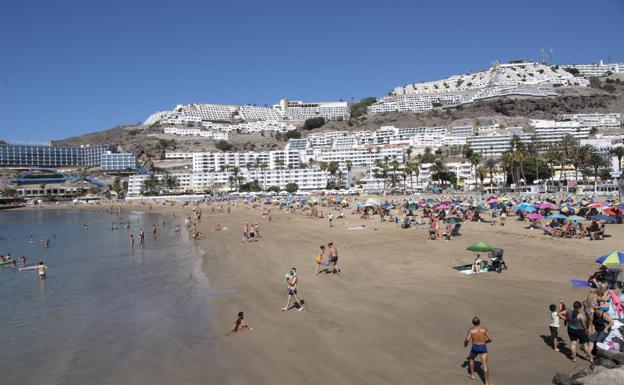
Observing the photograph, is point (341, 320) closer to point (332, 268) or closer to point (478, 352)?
point (478, 352)

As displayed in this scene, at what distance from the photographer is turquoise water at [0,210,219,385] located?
28.7 feet

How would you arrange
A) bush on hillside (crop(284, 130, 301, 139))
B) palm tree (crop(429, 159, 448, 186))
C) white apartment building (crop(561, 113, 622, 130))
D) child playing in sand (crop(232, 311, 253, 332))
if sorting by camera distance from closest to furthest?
child playing in sand (crop(232, 311, 253, 332)) → palm tree (crop(429, 159, 448, 186)) → white apartment building (crop(561, 113, 622, 130)) → bush on hillside (crop(284, 130, 301, 139))

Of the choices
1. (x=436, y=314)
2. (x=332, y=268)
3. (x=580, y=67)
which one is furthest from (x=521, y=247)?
(x=580, y=67)

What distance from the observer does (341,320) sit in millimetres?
10555

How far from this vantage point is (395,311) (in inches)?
431

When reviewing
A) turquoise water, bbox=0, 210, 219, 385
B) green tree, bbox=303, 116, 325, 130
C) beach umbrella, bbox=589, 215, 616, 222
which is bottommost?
turquoise water, bbox=0, 210, 219, 385

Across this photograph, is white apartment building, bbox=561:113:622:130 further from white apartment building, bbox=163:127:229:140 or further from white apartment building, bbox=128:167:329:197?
white apartment building, bbox=163:127:229:140

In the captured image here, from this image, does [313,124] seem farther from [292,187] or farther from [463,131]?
[292,187]

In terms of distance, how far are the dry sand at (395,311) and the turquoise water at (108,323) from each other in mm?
720

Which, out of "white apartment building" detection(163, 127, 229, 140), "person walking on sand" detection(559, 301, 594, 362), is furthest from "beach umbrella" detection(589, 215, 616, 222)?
"white apartment building" detection(163, 127, 229, 140)

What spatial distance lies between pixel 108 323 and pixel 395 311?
7005 mm

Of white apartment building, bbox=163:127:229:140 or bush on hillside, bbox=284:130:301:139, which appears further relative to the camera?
white apartment building, bbox=163:127:229:140

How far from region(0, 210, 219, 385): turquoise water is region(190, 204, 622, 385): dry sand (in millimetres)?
720

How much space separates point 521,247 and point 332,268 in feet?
26.0
